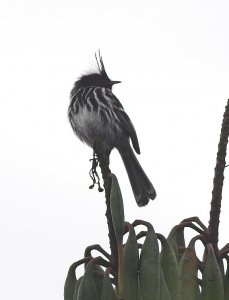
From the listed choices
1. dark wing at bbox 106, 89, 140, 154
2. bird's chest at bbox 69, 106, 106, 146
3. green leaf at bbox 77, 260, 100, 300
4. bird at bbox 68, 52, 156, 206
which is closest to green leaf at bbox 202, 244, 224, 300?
green leaf at bbox 77, 260, 100, 300

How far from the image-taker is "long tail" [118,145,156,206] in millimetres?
7891

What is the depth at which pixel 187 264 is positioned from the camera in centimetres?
235

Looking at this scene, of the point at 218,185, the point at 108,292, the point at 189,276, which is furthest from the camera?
the point at 218,185

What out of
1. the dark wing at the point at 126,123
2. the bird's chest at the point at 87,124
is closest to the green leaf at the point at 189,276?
the bird's chest at the point at 87,124

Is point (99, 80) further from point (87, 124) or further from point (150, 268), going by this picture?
point (150, 268)

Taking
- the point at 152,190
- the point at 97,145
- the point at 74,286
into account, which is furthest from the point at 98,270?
the point at 152,190

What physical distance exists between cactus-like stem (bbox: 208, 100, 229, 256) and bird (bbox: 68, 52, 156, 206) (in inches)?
210

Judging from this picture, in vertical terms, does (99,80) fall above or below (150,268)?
above

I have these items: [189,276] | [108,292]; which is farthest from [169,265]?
[108,292]

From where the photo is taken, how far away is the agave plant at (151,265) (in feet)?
7.35

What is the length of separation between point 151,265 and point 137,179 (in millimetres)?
6235

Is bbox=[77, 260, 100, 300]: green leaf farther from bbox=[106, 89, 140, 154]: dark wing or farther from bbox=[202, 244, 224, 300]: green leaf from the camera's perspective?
bbox=[106, 89, 140, 154]: dark wing

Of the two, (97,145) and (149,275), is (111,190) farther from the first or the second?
(97,145)

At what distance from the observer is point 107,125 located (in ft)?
27.7
